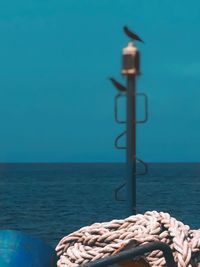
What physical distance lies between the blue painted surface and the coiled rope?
0.98 meters

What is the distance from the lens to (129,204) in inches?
313

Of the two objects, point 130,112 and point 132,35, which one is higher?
point 132,35

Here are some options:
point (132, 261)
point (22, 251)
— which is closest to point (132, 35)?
point (132, 261)

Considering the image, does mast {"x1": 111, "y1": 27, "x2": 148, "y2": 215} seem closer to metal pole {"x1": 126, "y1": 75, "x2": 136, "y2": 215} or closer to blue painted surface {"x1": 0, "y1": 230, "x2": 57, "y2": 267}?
metal pole {"x1": 126, "y1": 75, "x2": 136, "y2": 215}

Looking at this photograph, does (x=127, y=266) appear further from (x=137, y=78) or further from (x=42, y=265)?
(x=137, y=78)

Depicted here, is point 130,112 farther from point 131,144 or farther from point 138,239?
point 138,239

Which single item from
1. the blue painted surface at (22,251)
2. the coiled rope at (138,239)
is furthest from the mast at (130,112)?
the blue painted surface at (22,251)

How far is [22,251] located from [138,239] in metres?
1.20

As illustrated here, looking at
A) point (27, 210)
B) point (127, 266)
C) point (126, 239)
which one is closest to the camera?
point (127, 266)

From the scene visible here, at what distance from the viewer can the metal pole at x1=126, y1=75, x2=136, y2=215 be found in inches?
301

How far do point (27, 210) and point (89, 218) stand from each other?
11.3 metres

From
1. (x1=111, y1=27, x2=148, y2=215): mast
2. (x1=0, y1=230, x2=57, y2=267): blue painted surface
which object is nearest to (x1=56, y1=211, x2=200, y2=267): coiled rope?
(x1=0, y1=230, x2=57, y2=267): blue painted surface

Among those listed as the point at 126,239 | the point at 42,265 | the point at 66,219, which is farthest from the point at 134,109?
the point at 66,219

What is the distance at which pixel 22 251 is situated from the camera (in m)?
4.16
